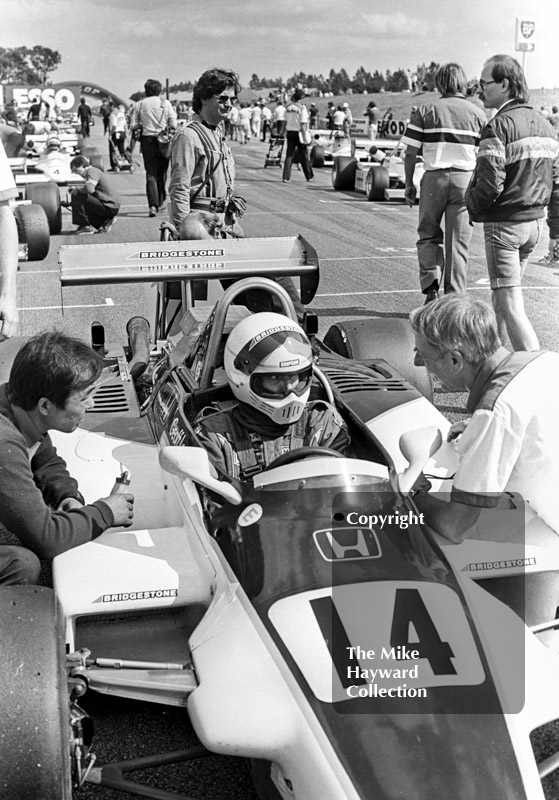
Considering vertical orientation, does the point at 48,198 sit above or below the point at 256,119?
below

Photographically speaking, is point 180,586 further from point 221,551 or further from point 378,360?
point 378,360

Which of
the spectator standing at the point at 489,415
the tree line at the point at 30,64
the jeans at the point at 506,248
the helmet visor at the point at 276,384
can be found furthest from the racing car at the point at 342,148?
the tree line at the point at 30,64

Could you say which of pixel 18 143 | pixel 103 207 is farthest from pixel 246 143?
pixel 103 207

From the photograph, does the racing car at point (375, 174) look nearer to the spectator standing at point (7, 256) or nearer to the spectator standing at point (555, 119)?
the spectator standing at point (555, 119)

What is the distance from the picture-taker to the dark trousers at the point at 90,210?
12.0 metres

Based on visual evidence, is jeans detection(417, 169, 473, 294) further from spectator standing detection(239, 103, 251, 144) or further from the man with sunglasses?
spectator standing detection(239, 103, 251, 144)

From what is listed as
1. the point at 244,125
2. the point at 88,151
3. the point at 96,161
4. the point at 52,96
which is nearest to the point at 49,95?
the point at 52,96

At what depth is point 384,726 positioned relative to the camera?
2314 millimetres

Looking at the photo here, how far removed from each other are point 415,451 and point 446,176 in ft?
15.5

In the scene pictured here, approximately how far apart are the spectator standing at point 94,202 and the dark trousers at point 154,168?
903 millimetres

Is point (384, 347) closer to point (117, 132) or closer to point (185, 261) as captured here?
point (185, 261)

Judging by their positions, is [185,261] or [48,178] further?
[48,178]

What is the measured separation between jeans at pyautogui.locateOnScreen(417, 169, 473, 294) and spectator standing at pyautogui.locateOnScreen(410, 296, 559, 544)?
4.15 meters

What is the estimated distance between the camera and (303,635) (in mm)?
2545
